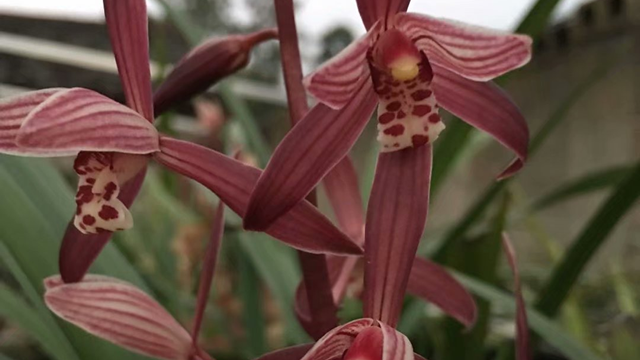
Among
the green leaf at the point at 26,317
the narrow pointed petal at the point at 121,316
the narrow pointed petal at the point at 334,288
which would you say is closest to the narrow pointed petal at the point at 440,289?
the narrow pointed petal at the point at 334,288

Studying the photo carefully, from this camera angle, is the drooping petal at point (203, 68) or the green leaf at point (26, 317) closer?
the drooping petal at point (203, 68)

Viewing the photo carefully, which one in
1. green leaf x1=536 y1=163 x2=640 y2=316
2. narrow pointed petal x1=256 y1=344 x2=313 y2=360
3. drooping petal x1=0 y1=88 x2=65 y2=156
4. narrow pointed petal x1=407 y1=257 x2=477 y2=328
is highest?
drooping petal x1=0 y1=88 x2=65 y2=156

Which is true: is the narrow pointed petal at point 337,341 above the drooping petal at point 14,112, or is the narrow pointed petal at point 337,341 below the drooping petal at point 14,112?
below

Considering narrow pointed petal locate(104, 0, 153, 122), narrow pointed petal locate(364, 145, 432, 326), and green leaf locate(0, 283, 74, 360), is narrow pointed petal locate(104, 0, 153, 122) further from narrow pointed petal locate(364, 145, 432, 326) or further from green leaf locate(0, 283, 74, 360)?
green leaf locate(0, 283, 74, 360)

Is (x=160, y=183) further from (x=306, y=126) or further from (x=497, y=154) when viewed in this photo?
(x=497, y=154)

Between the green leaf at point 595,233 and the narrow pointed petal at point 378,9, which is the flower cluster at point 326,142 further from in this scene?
the green leaf at point 595,233

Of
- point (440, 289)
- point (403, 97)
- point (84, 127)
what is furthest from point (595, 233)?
point (84, 127)

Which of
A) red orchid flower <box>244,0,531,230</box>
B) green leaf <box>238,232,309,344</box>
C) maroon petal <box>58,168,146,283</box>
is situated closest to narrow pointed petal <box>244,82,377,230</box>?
red orchid flower <box>244,0,531,230</box>
